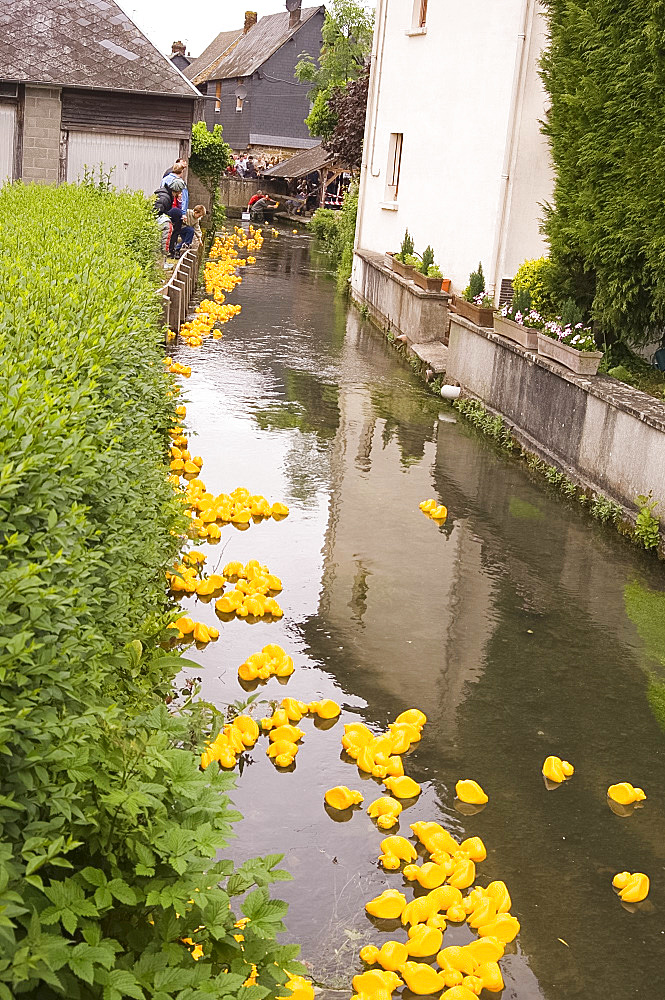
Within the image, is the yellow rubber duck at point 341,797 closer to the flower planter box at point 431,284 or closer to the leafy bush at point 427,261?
the flower planter box at point 431,284

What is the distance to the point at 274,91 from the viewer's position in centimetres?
6350

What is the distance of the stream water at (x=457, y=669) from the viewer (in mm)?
4051

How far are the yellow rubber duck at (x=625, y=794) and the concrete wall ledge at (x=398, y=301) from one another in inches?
464

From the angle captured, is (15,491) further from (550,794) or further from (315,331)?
(315,331)

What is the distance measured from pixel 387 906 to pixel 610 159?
8.33 m

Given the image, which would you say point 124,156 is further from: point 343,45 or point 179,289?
point 343,45

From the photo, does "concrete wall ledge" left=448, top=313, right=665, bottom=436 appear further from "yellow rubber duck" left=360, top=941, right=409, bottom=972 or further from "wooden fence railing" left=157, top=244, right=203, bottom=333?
"yellow rubber duck" left=360, top=941, right=409, bottom=972

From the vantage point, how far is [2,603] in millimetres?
2318

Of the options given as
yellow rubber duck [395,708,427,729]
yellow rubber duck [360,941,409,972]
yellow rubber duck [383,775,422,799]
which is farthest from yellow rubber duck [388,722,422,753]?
yellow rubber duck [360,941,409,972]

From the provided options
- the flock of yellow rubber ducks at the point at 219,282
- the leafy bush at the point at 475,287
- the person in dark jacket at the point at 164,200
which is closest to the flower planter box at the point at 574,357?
the leafy bush at the point at 475,287

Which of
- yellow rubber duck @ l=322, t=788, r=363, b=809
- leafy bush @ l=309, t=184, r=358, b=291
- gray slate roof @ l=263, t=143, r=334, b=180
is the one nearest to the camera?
yellow rubber duck @ l=322, t=788, r=363, b=809

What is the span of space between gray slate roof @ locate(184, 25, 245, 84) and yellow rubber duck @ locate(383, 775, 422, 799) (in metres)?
73.4

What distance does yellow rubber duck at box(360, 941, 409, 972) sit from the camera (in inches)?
142

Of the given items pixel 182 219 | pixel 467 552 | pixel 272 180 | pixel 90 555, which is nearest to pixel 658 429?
pixel 467 552
